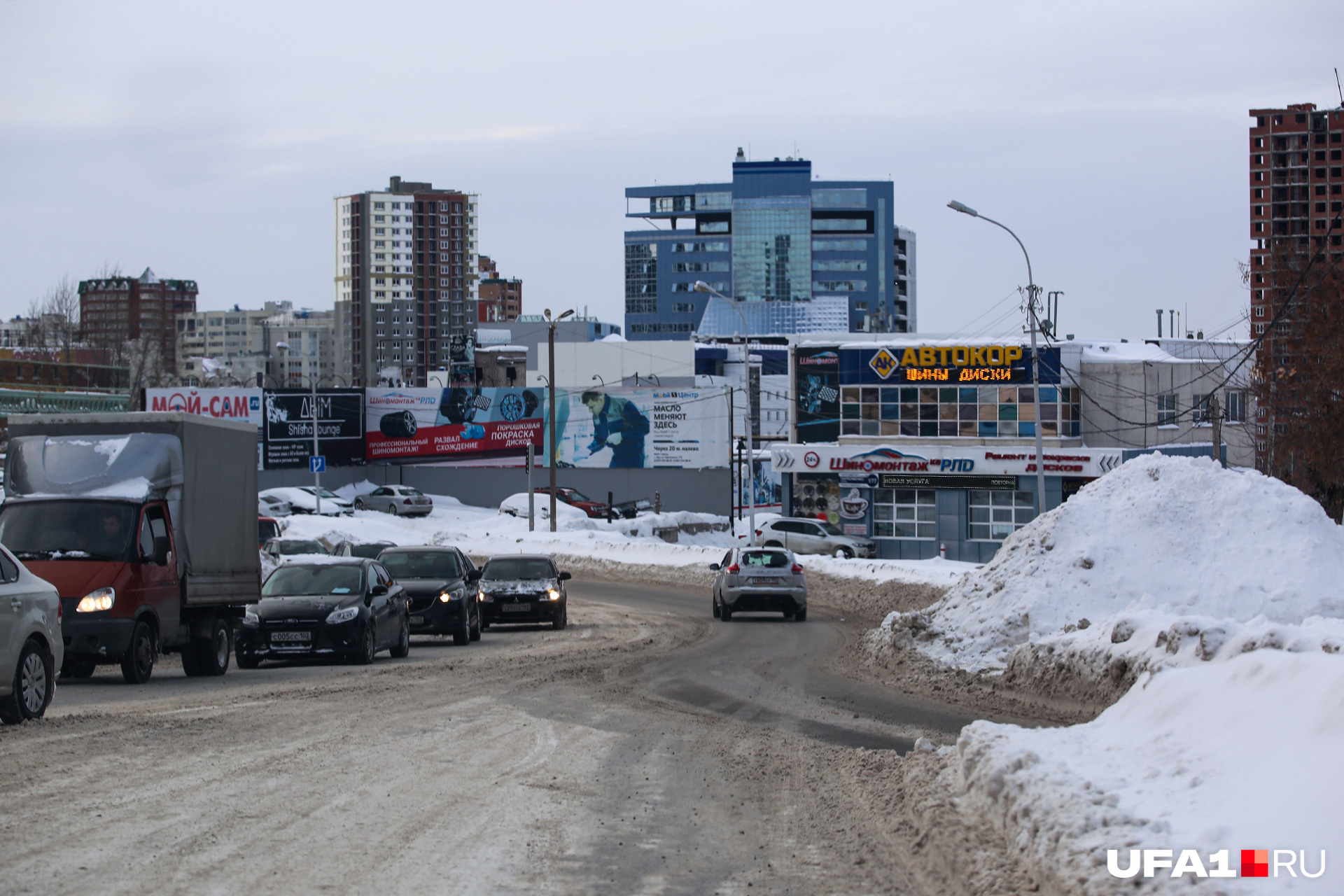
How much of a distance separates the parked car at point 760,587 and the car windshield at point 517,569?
4.03 m

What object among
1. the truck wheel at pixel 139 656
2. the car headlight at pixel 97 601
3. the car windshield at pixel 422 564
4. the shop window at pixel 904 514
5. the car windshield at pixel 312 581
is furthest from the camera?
the shop window at pixel 904 514

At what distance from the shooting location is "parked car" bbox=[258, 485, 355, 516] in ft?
200

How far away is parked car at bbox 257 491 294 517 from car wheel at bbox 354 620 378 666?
132 feet

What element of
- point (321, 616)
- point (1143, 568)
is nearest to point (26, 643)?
point (321, 616)

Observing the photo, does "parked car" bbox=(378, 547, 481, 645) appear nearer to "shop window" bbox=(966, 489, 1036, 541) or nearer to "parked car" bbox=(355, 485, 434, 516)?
"shop window" bbox=(966, 489, 1036, 541)

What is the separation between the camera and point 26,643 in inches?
442

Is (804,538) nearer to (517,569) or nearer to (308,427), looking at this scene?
(517,569)

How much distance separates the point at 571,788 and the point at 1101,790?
3600 mm

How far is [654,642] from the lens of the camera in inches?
866

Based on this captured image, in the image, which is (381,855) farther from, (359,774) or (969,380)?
(969,380)

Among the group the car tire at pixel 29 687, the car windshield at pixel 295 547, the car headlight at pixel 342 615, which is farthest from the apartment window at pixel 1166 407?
the car tire at pixel 29 687

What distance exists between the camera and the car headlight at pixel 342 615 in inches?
712

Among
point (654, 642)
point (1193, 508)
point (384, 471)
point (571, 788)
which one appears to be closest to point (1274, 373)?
point (1193, 508)

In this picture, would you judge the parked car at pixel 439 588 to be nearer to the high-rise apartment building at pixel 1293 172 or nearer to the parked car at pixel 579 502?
the parked car at pixel 579 502
